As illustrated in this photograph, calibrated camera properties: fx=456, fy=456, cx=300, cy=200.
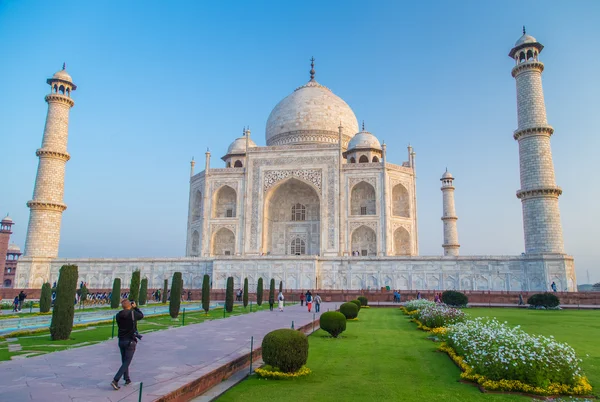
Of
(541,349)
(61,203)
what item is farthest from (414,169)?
(541,349)

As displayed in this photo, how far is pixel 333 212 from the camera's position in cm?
2581

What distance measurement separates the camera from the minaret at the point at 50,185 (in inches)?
906

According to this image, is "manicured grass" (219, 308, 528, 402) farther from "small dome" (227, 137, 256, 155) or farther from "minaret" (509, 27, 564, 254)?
"small dome" (227, 137, 256, 155)

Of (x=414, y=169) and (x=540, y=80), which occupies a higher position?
(x=540, y=80)

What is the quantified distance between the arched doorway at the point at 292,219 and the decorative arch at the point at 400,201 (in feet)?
15.3

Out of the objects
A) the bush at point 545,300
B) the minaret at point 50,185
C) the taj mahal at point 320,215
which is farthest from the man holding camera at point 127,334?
the minaret at point 50,185

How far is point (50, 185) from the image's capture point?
76.3 ft

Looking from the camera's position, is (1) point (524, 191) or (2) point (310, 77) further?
(2) point (310, 77)

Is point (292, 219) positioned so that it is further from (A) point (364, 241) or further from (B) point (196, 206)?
(B) point (196, 206)

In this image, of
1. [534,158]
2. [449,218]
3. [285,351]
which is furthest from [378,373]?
[449,218]

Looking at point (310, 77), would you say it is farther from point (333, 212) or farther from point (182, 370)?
point (182, 370)

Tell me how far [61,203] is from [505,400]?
23.8 metres

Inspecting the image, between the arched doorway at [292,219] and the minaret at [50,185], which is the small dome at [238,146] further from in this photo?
the minaret at [50,185]

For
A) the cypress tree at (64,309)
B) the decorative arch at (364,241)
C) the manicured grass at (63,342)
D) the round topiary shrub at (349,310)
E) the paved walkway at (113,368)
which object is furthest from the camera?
the decorative arch at (364,241)
